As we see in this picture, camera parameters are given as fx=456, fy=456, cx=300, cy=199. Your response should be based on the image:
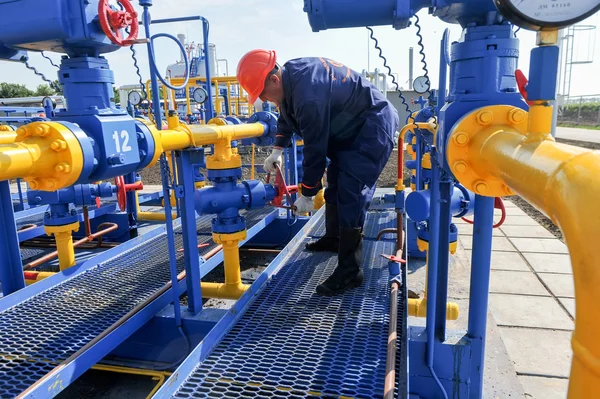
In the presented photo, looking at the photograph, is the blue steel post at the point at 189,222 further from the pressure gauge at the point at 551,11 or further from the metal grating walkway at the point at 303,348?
the pressure gauge at the point at 551,11

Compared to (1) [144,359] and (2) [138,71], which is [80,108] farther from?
(1) [144,359]

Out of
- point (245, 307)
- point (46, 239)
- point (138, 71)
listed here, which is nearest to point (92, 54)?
Answer: point (138, 71)

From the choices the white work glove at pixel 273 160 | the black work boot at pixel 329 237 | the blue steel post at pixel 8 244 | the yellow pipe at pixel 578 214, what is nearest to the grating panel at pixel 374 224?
the black work boot at pixel 329 237

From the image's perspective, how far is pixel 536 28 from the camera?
0.93 m

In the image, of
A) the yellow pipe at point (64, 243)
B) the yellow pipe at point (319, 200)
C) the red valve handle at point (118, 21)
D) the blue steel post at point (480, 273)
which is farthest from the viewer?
the yellow pipe at point (319, 200)

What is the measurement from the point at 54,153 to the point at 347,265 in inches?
66.8

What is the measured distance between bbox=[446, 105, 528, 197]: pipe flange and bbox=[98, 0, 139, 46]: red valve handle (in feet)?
4.33

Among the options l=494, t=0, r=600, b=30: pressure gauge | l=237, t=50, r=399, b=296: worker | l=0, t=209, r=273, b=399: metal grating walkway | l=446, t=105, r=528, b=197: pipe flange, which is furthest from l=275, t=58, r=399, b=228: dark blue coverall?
l=494, t=0, r=600, b=30: pressure gauge

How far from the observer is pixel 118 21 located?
1.76 m

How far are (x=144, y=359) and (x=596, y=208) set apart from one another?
256cm

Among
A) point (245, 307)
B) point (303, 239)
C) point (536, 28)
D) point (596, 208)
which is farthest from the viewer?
point (303, 239)

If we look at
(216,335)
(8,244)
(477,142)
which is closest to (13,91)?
(8,244)

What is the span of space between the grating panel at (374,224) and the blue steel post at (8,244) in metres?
2.10

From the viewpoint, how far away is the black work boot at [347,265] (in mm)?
2660
